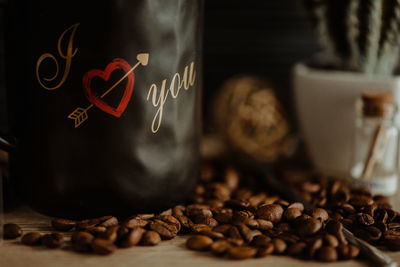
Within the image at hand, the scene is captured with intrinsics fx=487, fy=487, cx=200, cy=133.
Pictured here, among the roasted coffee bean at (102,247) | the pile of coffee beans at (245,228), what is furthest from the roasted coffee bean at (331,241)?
the roasted coffee bean at (102,247)

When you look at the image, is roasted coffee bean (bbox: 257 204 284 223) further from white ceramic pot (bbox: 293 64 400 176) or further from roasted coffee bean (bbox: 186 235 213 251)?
white ceramic pot (bbox: 293 64 400 176)

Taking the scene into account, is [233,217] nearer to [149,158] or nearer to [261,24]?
[149,158]

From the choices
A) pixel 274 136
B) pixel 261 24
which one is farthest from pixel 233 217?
pixel 261 24

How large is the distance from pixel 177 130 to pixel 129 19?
14 centimetres

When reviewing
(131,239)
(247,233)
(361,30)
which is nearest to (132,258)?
(131,239)

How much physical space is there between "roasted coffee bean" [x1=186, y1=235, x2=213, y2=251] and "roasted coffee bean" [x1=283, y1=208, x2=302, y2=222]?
10 cm

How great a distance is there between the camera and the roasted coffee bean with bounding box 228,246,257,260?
19.0 inches

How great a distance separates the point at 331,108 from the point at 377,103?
9 cm

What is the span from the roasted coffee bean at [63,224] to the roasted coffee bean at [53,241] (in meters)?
0.03

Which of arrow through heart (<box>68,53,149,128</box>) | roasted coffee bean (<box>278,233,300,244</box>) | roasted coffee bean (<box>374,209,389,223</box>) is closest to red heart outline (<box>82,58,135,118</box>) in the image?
arrow through heart (<box>68,53,149,128</box>)

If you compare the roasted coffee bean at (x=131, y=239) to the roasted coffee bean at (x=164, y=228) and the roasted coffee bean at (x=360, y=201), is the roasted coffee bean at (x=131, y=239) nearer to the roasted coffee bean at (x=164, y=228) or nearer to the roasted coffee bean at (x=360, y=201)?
the roasted coffee bean at (x=164, y=228)

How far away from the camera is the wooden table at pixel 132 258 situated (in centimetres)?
48

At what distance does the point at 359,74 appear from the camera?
794 mm

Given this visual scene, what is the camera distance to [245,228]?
522mm
